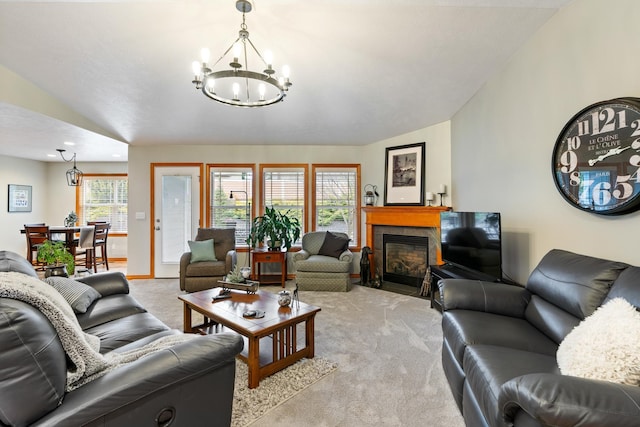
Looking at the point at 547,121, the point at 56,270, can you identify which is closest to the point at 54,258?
the point at 56,270

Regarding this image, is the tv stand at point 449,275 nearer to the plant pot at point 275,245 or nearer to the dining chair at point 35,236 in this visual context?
the plant pot at point 275,245

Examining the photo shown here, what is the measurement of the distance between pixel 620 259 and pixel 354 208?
3865 millimetres

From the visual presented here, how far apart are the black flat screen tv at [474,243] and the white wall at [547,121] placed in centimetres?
24

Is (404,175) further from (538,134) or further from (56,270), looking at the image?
(56,270)

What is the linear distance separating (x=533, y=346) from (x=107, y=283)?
3.10 m

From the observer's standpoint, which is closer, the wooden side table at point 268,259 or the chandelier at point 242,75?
the chandelier at point 242,75

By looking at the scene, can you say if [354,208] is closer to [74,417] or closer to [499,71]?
[499,71]

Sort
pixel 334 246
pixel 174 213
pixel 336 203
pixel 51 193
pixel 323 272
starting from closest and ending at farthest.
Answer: pixel 323 272
pixel 334 246
pixel 174 213
pixel 336 203
pixel 51 193

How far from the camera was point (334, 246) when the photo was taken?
4.72 m

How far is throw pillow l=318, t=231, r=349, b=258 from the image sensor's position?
4.69m

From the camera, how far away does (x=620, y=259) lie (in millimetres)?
1661

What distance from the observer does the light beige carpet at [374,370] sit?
167cm

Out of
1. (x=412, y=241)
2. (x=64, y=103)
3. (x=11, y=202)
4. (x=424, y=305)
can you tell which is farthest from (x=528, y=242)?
(x=11, y=202)

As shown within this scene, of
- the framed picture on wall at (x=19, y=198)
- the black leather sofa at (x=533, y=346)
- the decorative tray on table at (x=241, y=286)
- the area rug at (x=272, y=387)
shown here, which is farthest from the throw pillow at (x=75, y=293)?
the framed picture on wall at (x=19, y=198)
